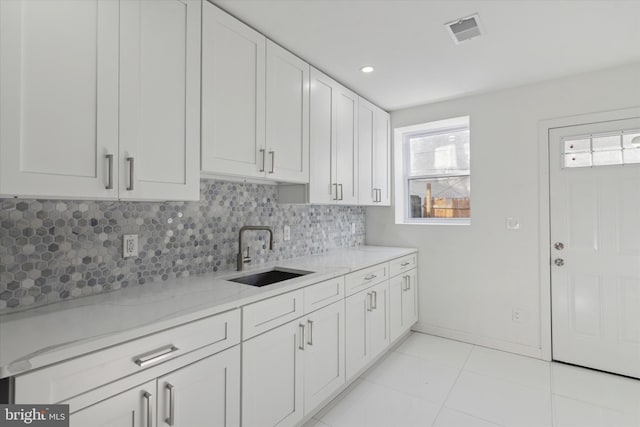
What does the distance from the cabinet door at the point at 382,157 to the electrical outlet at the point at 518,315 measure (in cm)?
158

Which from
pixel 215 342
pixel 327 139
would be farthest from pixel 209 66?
pixel 215 342

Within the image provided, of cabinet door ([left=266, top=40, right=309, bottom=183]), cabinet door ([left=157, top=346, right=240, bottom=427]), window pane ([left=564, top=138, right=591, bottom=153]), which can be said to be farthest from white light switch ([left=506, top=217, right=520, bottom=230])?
cabinet door ([left=157, top=346, right=240, bottom=427])

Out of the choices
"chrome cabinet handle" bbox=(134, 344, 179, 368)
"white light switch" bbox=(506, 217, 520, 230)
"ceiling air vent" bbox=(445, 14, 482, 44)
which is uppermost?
"ceiling air vent" bbox=(445, 14, 482, 44)

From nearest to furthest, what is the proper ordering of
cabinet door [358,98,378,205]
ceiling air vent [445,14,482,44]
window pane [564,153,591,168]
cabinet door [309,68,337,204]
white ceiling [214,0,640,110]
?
white ceiling [214,0,640,110], ceiling air vent [445,14,482,44], cabinet door [309,68,337,204], window pane [564,153,591,168], cabinet door [358,98,378,205]

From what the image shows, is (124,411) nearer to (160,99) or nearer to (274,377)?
(274,377)

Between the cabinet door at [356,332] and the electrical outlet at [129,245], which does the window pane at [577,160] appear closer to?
the cabinet door at [356,332]

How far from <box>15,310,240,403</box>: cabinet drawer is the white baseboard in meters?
2.62

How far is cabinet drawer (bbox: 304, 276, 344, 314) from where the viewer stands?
6.26ft

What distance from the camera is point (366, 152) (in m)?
3.20

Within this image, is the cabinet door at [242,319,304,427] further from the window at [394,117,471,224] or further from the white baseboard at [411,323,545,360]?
the window at [394,117,471,224]

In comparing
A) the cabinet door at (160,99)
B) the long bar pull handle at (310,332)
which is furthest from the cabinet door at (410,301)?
the cabinet door at (160,99)

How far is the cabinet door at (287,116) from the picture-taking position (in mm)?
2074

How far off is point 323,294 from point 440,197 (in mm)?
2136

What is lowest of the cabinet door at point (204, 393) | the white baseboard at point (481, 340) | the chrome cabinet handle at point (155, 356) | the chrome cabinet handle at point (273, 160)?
the white baseboard at point (481, 340)
